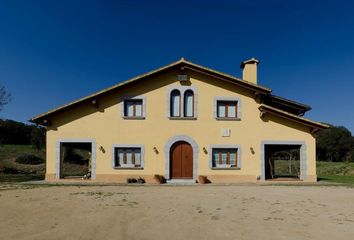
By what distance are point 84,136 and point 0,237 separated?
43.3 ft

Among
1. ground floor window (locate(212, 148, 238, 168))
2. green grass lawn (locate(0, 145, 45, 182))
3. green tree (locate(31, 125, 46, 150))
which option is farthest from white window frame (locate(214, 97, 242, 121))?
green tree (locate(31, 125, 46, 150))

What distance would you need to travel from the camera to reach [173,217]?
8.41 m

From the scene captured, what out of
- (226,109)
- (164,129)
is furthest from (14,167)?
(226,109)

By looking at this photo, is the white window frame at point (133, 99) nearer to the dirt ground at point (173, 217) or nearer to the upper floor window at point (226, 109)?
the upper floor window at point (226, 109)

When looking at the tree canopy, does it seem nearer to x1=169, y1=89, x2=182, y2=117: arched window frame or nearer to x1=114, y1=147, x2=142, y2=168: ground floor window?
x1=114, y1=147, x2=142, y2=168: ground floor window

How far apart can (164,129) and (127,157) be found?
2.69 meters

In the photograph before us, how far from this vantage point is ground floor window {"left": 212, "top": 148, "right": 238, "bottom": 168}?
19.8m

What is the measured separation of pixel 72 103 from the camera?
1902 centimetres

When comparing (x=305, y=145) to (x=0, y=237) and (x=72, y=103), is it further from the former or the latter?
(x=0, y=237)

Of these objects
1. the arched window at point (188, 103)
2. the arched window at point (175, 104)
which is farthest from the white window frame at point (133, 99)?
the arched window at point (188, 103)

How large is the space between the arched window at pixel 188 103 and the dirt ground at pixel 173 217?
861 centimetres

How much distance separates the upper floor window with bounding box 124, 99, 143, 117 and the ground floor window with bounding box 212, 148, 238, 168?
4960mm

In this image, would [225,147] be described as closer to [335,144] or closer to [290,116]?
[290,116]

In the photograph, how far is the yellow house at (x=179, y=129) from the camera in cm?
1931
